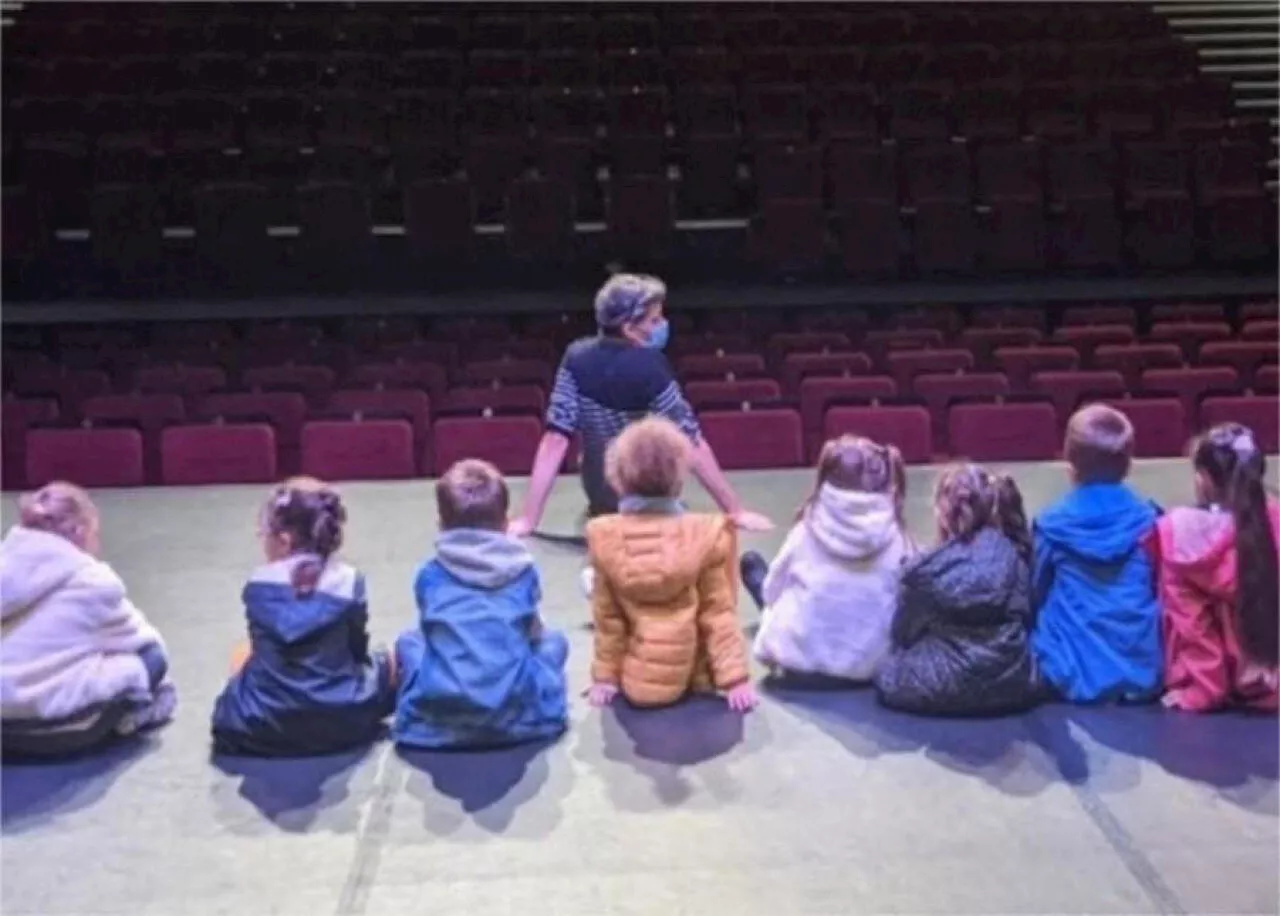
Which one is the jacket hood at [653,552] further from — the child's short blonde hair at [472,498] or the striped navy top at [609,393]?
the striped navy top at [609,393]

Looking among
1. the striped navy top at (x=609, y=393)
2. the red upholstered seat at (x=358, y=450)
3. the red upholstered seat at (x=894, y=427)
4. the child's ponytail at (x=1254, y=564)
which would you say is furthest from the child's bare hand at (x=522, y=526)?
the child's ponytail at (x=1254, y=564)

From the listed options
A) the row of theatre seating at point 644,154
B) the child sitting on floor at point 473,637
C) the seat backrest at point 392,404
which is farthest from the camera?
the row of theatre seating at point 644,154

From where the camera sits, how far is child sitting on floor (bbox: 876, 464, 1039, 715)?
4668 mm

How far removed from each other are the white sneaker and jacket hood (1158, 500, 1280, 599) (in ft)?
8.74

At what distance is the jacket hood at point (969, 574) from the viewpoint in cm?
465

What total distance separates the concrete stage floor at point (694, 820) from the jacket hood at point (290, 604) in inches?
15.2

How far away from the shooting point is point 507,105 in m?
12.4

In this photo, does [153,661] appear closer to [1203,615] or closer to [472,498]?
[472,498]

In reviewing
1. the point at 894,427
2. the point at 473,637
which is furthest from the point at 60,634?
the point at 894,427

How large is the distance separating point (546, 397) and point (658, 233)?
3128 millimetres

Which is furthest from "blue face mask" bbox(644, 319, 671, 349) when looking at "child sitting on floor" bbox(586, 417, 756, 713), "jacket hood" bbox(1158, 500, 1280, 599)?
"jacket hood" bbox(1158, 500, 1280, 599)

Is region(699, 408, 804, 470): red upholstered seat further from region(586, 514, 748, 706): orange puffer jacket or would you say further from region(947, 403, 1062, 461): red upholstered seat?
region(586, 514, 748, 706): orange puffer jacket

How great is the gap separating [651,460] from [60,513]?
1.48 meters

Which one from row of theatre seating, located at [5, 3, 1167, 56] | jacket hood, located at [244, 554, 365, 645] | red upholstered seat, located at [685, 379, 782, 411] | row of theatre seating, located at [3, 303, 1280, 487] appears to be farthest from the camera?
row of theatre seating, located at [5, 3, 1167, 56]
